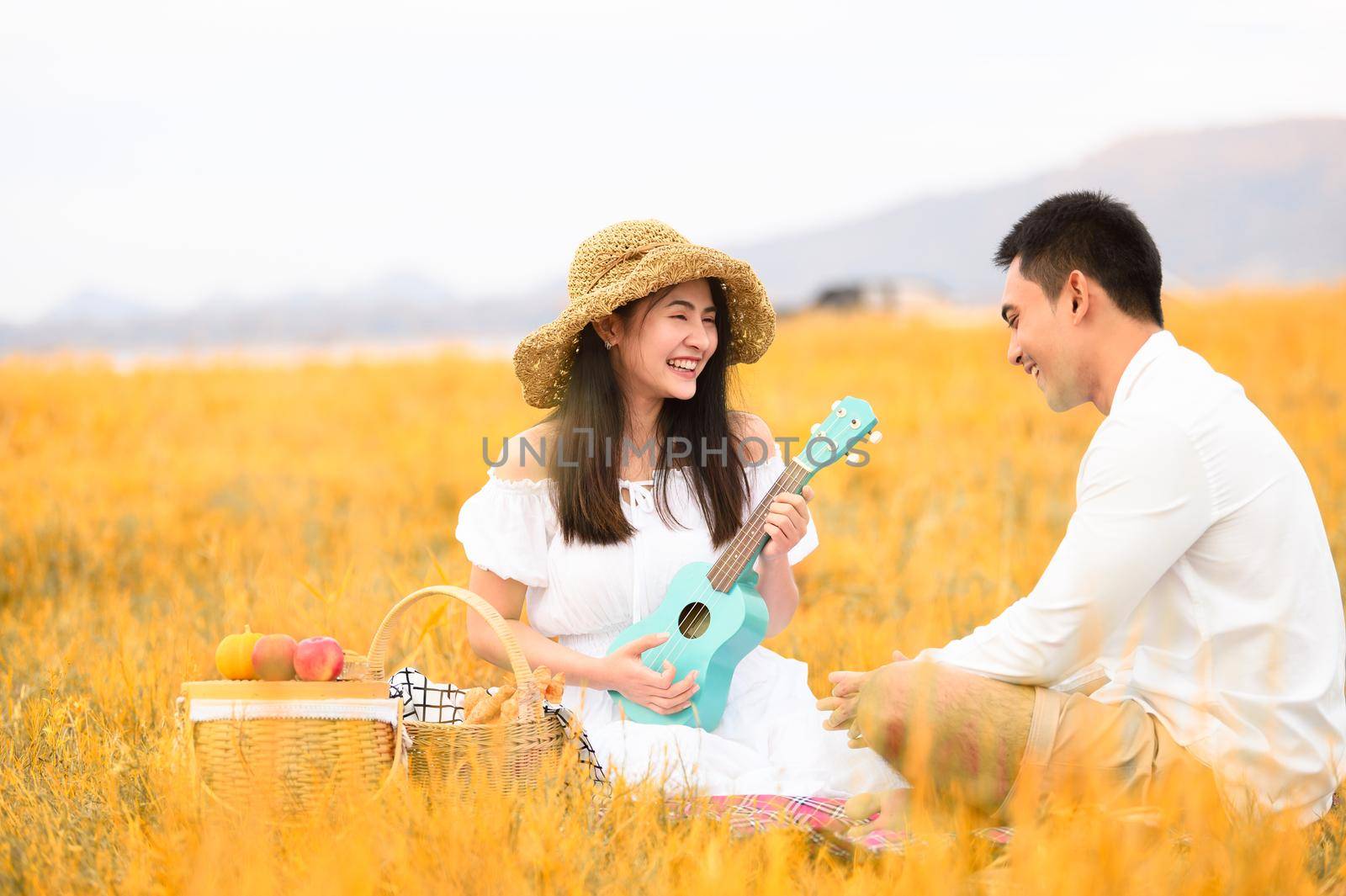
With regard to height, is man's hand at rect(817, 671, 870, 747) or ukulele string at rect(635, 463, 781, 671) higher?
ukulele string at rect(635, 463, 781, 671)

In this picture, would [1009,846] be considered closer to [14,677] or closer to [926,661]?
[926,661]

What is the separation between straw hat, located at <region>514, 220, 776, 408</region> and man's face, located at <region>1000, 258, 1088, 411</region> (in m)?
0.89

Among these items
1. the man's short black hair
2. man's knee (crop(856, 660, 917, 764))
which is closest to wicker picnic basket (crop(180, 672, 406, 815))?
man's knee (crop(856, 660, 917, 764))

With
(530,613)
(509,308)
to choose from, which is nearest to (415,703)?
(530,613)

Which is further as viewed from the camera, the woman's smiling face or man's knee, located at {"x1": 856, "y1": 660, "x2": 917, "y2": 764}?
the woman's smiling face

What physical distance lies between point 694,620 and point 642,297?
3.34 ft

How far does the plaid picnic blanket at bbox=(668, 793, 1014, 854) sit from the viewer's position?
9.10ft

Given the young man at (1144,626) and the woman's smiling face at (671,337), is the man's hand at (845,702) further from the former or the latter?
the woman's smiling face at (671,337)

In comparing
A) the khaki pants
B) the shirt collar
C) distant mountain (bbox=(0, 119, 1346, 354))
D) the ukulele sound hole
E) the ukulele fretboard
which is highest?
distant mountain (bbox=(0, 119, 1346, 354))

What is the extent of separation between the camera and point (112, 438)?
9953 mm

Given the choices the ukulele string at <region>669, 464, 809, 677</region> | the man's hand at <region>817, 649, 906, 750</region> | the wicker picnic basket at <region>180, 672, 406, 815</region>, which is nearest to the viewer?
the wicker picnic basket at <region>180, 672, 406, 815</region>

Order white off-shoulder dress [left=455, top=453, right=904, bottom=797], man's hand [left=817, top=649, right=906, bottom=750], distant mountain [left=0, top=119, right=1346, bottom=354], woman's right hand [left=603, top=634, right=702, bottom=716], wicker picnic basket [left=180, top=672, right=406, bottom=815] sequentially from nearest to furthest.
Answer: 1. wicker picnic basket [left=180, top=672, right=406, bottom=815]
2. man's hand [left=817, top=649, right=906, bottom=750]
3. woman's right hand [left=603, top=634, right=702, bottom=716]
4. white off-shoulder dress [left=455, top=453, right=904, bottom=797]
5. distant mountain [left=0, top=119, right=1346, bottom=354]

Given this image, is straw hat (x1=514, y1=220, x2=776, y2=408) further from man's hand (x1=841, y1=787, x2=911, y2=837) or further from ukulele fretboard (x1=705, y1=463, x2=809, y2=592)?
man's hand (x1=841, y1=787, x2=911, y2=837)

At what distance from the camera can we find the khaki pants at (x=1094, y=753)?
110 inches
